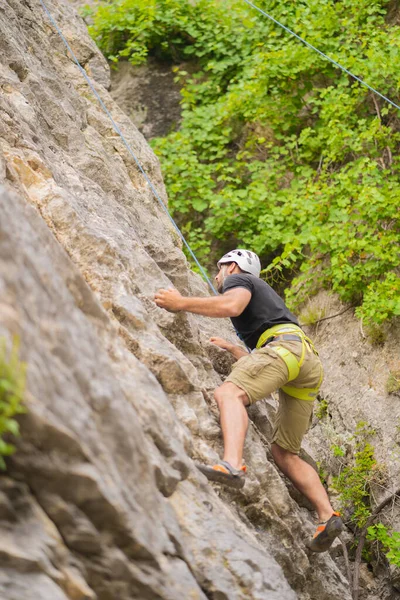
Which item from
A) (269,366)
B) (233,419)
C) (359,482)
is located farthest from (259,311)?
(359,482)

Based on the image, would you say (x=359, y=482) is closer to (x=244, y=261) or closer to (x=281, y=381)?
(x=281, y=381)

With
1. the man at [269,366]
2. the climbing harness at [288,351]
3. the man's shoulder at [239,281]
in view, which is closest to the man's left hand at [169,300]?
the man at [269,366]

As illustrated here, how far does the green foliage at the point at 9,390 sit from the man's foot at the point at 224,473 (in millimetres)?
1653

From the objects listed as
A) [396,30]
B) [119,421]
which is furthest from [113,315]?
[396,30]

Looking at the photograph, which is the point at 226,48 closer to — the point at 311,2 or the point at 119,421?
the point at 311,2

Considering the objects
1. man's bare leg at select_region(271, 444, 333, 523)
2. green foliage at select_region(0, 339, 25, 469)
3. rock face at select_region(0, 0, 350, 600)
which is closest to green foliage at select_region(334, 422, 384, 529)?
rock face at select_region(0, 0, 350, 600)

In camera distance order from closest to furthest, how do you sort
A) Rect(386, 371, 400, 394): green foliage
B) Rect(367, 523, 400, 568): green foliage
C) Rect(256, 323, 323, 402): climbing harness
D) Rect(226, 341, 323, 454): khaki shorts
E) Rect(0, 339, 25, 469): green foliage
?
Rect(0, 339, 25, 469): green foliage < Rect(226, 341, 323, 454): khaki shorts < Rect(256, 323, 323, 402): climbing harness < Rect(367, 523, 400, 568): green foliage < Rect(386, 371, 400, 394): green foliage

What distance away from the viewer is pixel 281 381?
4926 millimetres

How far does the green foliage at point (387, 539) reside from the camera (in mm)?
6078

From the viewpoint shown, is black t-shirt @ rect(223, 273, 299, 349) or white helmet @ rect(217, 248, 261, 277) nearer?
black t-shirt @ rect(223, 273, 299, 349)

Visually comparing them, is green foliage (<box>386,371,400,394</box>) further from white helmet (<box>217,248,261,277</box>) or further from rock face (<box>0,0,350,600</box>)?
white helmet (<box>217,248,261,277</box>)

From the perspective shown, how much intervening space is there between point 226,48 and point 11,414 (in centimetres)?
1041

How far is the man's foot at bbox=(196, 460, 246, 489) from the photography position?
3879mm

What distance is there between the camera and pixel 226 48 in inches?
463
